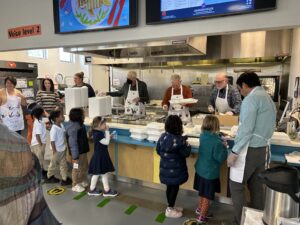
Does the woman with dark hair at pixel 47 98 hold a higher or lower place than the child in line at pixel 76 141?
higher

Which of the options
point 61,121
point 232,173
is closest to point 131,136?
point 61,121

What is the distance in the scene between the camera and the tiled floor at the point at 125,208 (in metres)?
2.46

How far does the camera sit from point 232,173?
207cm

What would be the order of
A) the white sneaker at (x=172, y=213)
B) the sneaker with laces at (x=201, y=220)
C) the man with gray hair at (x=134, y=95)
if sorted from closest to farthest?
the sneaker with laces at (x=201, y=220)
the white sneaker at (x=172, y=213)
the man with gray hair at (x=134, y=95)

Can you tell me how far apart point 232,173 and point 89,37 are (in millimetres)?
1767

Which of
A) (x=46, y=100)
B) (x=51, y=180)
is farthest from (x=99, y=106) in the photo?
(x=51, y=180)

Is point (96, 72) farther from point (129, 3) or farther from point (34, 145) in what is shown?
point (129, 3)

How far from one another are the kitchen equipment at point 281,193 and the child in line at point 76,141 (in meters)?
2.45

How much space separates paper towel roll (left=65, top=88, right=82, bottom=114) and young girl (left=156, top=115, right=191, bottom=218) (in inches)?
68.3

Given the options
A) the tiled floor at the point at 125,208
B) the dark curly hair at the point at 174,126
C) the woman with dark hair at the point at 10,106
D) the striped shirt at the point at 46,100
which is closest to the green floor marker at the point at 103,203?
the tiled floor at the point at 125,208

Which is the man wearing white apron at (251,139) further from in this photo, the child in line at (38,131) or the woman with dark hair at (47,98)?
the woman with dark hair at (47,98)

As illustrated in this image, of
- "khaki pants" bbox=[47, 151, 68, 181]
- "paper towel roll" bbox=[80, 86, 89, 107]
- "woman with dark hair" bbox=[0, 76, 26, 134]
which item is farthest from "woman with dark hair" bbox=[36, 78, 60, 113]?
"khaki pants" bbox=[47, 151, 68, 181]

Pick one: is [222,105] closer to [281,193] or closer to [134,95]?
[134,95]

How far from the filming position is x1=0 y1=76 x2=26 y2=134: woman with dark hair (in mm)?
3367
